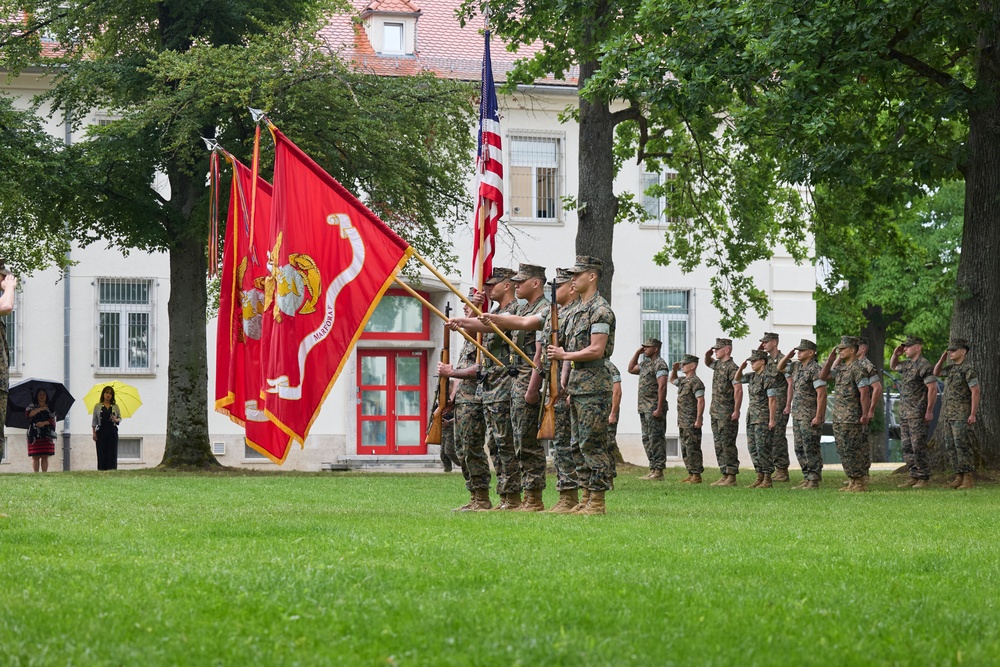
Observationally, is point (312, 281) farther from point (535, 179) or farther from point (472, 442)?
point (535, 179)

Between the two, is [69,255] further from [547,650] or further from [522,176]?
[547,650]

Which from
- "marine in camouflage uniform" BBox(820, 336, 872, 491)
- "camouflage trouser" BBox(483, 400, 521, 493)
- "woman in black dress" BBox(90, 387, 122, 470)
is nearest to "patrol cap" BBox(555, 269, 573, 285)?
"camouflage trouser" BBox(483, 400, 521, 493)

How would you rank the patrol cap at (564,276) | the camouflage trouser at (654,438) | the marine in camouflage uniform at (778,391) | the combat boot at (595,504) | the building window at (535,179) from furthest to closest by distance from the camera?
the building window at (535,179)
the camouflage trouser at (654,438)
the marine in camouflage uniform at (778,391)
the patrol cap at (564,276)
the combat boot at (595,504)

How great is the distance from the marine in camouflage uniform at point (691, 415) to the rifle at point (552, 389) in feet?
32.7

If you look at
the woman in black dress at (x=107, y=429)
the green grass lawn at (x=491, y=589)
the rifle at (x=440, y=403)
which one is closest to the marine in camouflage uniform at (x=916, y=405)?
the green grass lawn at (x=491, y=589)

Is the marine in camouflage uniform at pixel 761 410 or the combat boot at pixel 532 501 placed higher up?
the marine in camouflage uniform at pixel 761 410

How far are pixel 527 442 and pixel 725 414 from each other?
943cm

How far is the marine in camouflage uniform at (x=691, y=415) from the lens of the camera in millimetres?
22094

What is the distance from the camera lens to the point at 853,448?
18.9m

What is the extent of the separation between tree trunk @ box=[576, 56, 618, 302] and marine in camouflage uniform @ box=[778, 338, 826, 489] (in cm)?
475

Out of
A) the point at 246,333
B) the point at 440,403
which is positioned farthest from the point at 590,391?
the point at 246,333

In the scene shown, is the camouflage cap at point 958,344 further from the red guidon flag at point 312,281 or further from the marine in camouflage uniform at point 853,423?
the red guidon flag at point 312,281

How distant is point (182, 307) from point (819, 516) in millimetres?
16029

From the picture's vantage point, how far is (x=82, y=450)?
3200cm
